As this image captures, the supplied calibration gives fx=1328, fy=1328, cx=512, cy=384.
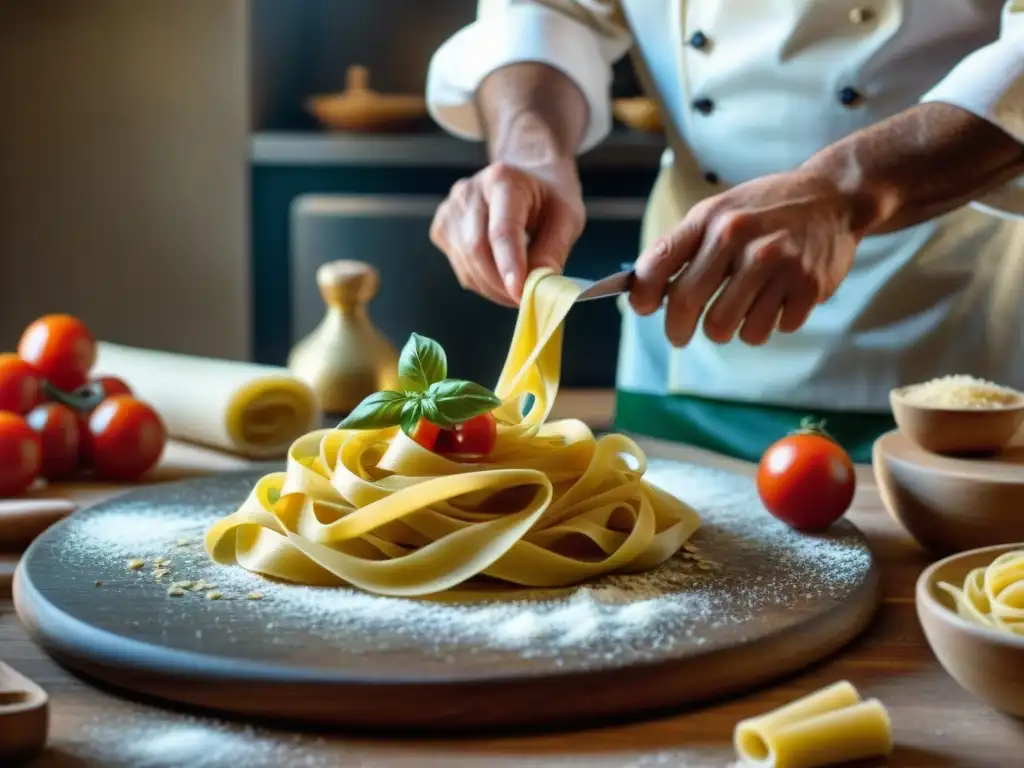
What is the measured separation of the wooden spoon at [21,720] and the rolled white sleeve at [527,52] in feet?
5.12

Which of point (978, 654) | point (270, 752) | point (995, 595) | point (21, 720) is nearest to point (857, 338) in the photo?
point (995, 595)

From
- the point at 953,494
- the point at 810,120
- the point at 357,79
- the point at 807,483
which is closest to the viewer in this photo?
the point at 953,494

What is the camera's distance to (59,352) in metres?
2.10

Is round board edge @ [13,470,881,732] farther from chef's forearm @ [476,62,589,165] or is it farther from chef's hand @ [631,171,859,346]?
chef's forearm @ [476,62,589,165]

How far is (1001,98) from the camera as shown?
69.1 inches

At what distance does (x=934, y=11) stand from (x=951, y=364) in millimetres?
593

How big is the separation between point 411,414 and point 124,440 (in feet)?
2.17

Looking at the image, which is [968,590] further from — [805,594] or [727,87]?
[727,87]

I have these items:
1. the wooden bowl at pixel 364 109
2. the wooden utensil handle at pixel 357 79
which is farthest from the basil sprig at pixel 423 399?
the wooden utensil handle at pixel 357 79

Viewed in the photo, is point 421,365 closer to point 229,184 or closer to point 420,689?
point 420,689

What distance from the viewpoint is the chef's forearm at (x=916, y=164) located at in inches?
68.1

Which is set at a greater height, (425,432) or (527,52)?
(527,52)

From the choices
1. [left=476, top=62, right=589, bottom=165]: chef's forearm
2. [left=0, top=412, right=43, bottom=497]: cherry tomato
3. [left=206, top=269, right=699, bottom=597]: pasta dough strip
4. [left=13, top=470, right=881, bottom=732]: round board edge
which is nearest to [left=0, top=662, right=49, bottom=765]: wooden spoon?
[left=13, top=470, right=881, bottom=732]: round board edge

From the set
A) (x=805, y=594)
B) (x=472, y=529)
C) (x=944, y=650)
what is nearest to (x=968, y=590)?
(x=944, y=650)
